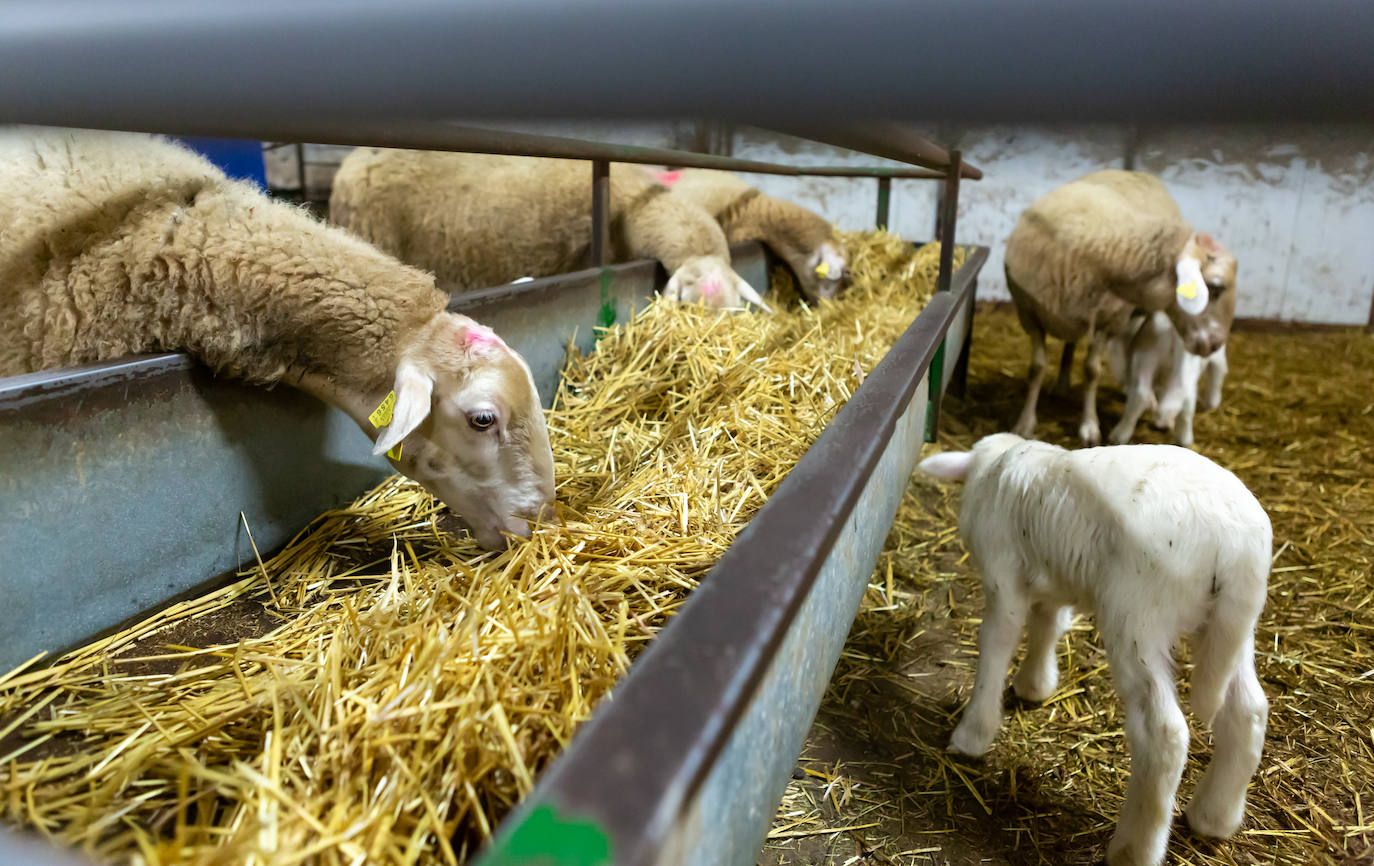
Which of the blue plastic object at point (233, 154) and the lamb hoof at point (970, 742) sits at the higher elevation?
the blue plastic object at point (233, 154)

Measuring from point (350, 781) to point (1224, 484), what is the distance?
180 cm

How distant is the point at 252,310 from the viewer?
1962 millimetres

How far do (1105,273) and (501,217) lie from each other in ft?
11.9

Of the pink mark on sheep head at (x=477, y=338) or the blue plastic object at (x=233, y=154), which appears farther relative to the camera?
the blue plastic object at (x=233, y=154)

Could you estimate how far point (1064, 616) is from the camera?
7.66 feet

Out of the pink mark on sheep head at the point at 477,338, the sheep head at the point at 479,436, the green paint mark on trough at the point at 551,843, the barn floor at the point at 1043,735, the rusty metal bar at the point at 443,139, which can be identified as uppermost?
the rusty metal bar at the point at 443,139

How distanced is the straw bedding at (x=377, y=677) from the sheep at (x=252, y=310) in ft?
0.93

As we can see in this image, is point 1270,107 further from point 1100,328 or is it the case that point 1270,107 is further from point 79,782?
point 1100,328

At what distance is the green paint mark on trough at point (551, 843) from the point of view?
53 centimetres

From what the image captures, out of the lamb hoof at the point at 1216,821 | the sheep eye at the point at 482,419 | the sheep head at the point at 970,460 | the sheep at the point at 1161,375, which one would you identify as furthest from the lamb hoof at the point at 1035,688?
the sheep at the point at 1161,375

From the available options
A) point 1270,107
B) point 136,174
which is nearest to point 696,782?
point 1270,107

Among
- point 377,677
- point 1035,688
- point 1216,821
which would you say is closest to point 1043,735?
point 1035,688

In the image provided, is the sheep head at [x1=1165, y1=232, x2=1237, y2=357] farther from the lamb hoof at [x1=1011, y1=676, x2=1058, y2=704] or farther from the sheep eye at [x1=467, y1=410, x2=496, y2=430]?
the sheep eye at [x1=467, y1=410, x2=496, y2=430]

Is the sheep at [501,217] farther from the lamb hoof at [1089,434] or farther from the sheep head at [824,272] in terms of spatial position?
the lamb hoof at [1089,434]
